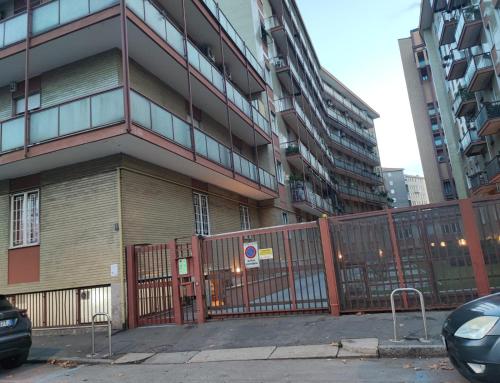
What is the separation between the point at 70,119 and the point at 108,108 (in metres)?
1.24

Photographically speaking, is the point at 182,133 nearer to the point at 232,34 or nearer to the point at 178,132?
the point at 178,132

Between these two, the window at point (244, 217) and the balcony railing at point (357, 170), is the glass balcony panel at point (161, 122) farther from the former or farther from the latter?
the balcony railing at point (357, 170)

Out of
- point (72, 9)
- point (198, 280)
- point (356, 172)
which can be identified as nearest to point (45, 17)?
point (72, 9)

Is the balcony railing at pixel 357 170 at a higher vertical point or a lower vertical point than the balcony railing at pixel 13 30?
higher

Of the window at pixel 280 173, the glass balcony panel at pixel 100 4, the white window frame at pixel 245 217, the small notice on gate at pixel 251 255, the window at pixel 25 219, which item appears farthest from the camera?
the window at pixel 280 173

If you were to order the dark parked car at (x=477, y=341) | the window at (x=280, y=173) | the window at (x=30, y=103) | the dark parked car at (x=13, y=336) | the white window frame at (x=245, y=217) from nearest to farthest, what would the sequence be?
the dark parked car at (x=477, y=341)
the dark parked car at (x=13, y=336)
the window at (x=30, y=103)
the white window frame at (x=245, y=217)
the window at (x=280, y=173)

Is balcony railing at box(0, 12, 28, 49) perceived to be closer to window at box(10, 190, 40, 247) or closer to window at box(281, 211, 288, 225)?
window at box(10, 190, 40, 247)

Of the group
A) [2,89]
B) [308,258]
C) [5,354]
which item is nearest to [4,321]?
[5,354]

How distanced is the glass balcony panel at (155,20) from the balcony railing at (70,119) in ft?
10.4

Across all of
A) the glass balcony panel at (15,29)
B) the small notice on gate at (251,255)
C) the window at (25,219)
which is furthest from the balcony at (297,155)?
the glass balcony panel at (15,29)

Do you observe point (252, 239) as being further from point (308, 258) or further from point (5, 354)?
point (5, 354)

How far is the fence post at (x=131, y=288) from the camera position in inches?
444

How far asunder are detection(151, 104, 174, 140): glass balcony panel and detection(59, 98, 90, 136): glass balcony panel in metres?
1.81

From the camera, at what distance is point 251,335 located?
350 inches
